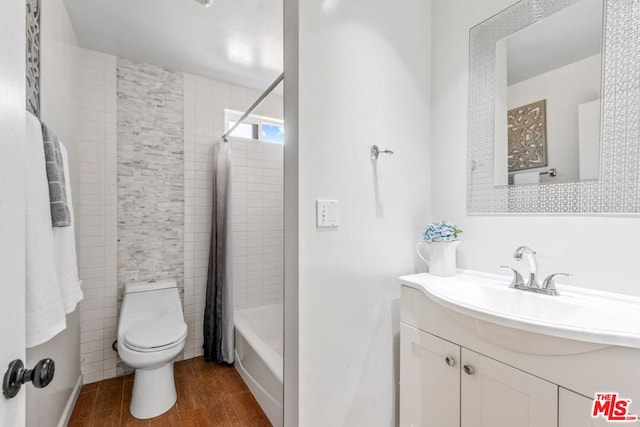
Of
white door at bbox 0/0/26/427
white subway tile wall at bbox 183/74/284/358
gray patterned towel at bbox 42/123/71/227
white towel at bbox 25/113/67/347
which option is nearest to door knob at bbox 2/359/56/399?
white door at bbox 0/0/26/427

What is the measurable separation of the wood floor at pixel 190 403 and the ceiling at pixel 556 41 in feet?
7.43

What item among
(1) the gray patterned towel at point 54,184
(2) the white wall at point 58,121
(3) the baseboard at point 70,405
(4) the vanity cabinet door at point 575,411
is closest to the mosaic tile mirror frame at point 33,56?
(2) the white wall at point 58,121

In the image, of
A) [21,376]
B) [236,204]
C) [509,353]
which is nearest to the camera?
[21,376]

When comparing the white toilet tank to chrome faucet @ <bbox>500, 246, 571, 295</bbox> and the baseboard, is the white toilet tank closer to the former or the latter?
the baseboard

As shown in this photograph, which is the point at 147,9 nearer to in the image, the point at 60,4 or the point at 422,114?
the point at 60,4

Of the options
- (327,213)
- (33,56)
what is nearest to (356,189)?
(327,213)

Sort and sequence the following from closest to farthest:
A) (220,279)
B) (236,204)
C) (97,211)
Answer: (97,211)
(220,279)
(236,204)

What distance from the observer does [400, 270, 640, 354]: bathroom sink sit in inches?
27.2

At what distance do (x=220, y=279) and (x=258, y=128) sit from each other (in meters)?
1.43

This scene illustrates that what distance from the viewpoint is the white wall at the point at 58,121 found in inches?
50.2

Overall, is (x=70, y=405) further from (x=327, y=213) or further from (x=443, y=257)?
(x=443, y=257)

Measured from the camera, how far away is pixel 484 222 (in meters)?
1.28

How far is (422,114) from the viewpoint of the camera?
58.0 inches

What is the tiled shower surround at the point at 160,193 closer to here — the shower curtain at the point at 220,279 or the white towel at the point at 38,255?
the shower curtain at the point at 220,279
